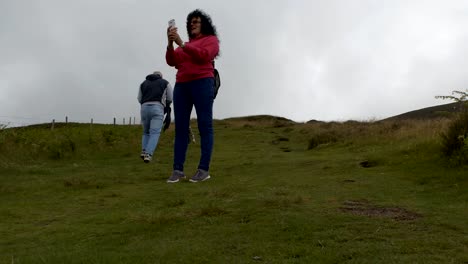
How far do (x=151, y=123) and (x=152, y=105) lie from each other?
33cm

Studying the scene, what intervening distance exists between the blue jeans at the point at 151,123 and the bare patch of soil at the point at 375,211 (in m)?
4.70

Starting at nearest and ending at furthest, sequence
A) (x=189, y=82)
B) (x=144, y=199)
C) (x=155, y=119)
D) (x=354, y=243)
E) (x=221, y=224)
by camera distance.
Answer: (x=354, y=243) < (x=221, y=224) < (x=144, y=199) < (x=189, y=82) < (x=155, y=119)

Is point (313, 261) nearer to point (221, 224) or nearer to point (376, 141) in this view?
point (221, 224)

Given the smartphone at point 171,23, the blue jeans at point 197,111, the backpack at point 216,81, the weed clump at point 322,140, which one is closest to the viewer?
the smartphone at point 171,23

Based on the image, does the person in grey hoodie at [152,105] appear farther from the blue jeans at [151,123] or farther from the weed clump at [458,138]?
the weed clump at [458,138]

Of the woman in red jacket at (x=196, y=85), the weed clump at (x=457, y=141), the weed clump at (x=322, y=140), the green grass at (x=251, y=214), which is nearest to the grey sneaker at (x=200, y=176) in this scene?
the woman in red jacket at (x=196, y=85)

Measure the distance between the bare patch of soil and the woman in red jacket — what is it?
2.66m

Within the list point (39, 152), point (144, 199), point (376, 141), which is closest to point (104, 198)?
point (144, 199)

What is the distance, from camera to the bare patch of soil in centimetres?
404

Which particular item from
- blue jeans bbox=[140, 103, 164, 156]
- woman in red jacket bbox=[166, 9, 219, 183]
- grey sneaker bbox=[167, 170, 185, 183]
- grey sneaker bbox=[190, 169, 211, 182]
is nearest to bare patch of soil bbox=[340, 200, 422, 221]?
grey sneaker bbox=[190, 169, 211, 182]

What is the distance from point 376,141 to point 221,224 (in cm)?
883

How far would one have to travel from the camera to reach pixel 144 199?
548 cm

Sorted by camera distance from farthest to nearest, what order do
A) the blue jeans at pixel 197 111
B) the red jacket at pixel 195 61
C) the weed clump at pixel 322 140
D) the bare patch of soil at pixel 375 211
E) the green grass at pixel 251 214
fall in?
the weed clump at pixel 322 140 < the blue jeans at pixel 197 111 < the red jacket at pixel 195 61 < the bare patch of soil at pixel 375 211 < the green grass at pixel 251 214

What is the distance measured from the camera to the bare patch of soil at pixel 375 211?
4.04 metres
